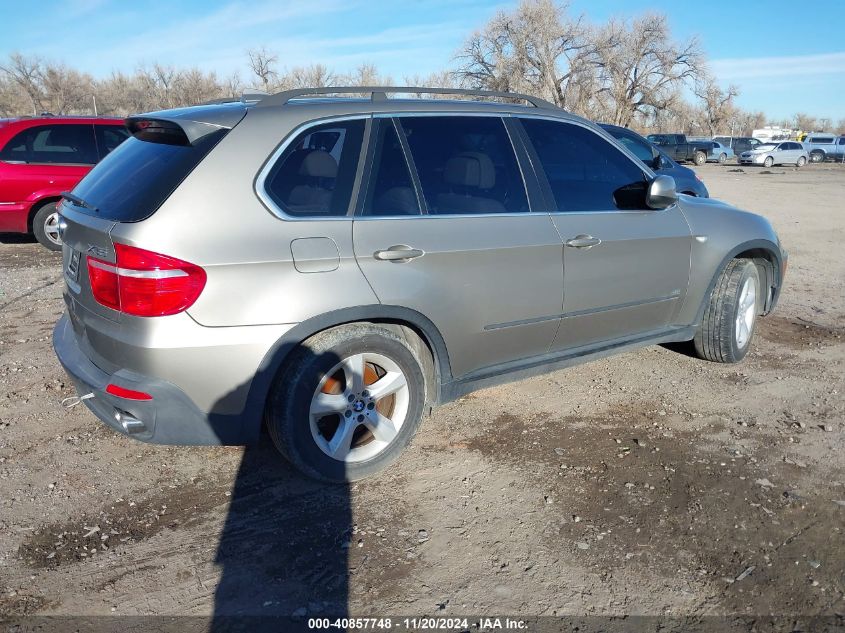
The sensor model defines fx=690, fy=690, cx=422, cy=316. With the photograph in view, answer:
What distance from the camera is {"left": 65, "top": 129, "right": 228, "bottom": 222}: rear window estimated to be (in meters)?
2.97

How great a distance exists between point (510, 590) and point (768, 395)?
2793 mm

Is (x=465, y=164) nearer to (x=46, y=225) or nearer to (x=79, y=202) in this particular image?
(x=79, y=202)

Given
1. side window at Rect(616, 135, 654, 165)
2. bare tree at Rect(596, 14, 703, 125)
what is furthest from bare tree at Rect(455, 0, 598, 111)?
side window at Rect(616, 135, 654, 165)

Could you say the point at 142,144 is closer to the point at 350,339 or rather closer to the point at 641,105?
the point at 350,339

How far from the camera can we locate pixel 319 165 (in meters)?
3.26

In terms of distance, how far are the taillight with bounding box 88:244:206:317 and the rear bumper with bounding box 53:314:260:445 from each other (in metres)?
0.32

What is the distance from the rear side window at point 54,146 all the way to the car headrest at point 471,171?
7.66 m

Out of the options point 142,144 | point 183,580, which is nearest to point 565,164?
point 142,144

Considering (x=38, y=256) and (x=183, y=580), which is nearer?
(x=183, y=580)

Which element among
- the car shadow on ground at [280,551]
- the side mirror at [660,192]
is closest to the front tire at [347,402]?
the car shadow on ground at [280,551]

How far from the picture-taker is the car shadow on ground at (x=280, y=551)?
2555 mm

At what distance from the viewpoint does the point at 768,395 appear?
181 inches

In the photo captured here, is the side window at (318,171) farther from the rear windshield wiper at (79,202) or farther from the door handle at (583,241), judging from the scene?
the door handle at (583,241)

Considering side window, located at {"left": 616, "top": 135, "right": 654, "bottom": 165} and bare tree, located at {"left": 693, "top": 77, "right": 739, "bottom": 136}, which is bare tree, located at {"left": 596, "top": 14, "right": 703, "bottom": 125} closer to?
bare tree, located at {"left": 693, "top": 77, "right": 739, "bottom": 136}
